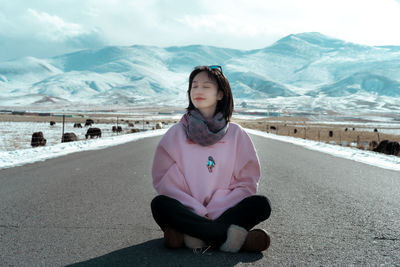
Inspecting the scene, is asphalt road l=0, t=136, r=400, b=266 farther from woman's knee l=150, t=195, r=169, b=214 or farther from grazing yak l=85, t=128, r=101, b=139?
grazing yak l=85, t=128, r=101, b=139

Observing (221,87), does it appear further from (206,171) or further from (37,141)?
(37,141)

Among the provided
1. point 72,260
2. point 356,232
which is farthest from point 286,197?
point 72,260

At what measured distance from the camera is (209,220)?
10.2ft

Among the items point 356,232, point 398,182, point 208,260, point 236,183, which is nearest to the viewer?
point 208,260

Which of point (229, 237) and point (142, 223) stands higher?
point (229, 237)

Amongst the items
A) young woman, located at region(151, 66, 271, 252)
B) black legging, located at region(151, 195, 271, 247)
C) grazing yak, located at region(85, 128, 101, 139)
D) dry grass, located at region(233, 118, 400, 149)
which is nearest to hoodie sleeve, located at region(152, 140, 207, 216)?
young woman, located at region(151, 66, 271, 252)

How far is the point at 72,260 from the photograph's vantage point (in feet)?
9.62

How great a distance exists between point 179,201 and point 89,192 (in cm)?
318

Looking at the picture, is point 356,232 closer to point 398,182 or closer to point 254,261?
point 254,261

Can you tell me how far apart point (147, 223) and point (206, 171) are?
1139 mm

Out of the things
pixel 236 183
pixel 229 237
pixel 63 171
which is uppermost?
pixel 236 183

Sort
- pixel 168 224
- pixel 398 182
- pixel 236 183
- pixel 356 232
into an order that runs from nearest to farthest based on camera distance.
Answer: pixel 168 224
pixel 236 183
pixel 356 232
pixel 398 182

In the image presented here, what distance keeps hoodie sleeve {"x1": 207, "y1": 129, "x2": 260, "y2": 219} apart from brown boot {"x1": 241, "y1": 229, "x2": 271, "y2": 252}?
0.31m

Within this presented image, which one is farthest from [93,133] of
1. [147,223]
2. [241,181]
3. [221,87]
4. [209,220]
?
[209,220]
